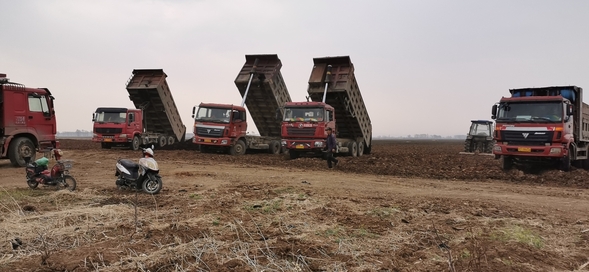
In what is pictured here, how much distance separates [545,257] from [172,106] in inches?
823

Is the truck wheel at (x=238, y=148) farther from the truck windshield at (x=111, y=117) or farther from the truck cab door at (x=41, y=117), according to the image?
the truck cab door at (x=41, y=117)

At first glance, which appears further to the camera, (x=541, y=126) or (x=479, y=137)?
(x=479, y=137)

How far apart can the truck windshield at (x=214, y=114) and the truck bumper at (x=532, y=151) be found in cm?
1097

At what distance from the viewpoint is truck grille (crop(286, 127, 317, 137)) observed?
1603 cm

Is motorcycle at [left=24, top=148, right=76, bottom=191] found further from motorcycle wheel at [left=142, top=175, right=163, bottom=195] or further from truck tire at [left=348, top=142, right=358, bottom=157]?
truck tire at [left=348, top=142, right=358, bottom=157]

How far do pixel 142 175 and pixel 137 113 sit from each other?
1511cm

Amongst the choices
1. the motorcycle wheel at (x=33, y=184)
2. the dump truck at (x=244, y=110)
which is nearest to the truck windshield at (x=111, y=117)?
the dump truck at (x=244, y=110)

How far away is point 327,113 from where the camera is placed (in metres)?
16.4

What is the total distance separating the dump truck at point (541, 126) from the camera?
470 inches

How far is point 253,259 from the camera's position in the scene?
391 cm

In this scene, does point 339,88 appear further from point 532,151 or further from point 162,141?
point 162,141

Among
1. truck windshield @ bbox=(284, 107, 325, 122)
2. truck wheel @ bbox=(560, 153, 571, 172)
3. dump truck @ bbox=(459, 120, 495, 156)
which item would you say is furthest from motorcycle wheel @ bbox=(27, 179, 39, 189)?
dump truck @ bbox=(459, 120, 495, 156)

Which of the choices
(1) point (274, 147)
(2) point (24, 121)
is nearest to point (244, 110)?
(1) point (274, 147)

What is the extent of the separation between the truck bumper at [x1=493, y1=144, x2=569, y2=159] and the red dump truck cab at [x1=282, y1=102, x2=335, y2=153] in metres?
6.24
